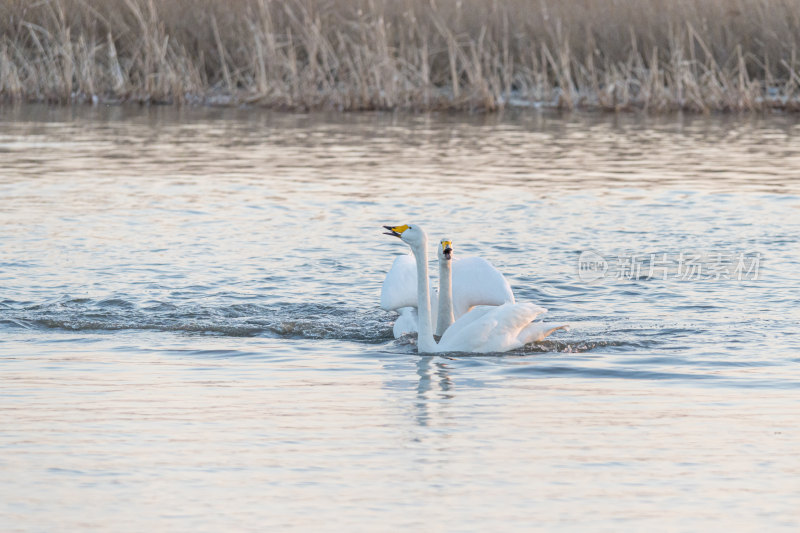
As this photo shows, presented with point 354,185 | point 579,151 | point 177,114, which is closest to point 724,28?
point 579,151

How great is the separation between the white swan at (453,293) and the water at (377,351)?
7.8 inches

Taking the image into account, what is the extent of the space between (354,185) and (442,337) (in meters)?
7.00

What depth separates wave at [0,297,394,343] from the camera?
843 cm

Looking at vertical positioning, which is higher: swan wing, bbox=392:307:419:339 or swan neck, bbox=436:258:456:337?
swan neck, bbox=436:258:456:337

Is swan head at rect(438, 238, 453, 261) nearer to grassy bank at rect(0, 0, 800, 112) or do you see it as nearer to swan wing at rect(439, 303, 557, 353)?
swan wing at rect(439, 303, 557, 353)

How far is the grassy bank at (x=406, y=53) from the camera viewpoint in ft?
70.0

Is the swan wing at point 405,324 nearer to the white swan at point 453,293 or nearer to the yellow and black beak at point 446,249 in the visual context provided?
the white swan at point 453,293

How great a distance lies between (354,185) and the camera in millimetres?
14812

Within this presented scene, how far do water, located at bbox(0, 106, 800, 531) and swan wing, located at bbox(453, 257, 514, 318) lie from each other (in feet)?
1.66

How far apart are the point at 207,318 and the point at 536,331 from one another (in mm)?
2043

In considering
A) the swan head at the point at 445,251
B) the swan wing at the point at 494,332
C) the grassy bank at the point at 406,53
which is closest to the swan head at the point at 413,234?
the swan head at the point at 445,251

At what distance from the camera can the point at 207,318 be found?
8.74 meters

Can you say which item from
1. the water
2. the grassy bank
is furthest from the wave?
the grassy bank

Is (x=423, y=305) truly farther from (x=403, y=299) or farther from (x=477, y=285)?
(x=477, y=285)
